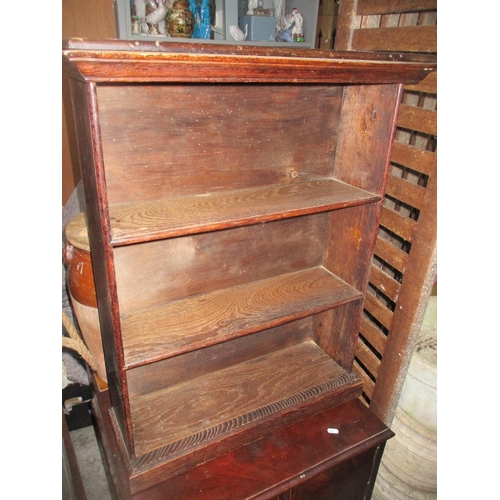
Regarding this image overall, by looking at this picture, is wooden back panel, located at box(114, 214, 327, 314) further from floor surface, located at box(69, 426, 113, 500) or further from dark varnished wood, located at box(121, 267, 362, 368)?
floor surface, located at box(69, 426, 113, 500)

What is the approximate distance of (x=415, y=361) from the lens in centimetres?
154

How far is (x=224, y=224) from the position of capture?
106cm

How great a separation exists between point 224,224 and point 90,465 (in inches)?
68.1

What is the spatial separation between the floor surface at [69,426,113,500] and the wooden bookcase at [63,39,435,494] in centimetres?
83

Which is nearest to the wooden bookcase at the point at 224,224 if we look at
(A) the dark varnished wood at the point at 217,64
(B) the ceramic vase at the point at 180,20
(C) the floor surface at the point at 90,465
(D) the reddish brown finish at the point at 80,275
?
(A) the dark varnished wood at the point at 217,64

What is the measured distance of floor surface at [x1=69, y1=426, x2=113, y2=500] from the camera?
1949 mm

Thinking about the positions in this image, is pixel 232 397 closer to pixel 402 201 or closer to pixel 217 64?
pixel 402 201

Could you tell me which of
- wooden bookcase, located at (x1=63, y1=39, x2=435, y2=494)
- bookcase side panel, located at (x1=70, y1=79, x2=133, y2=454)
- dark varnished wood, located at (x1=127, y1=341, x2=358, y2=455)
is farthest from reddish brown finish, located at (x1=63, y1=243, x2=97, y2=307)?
dark varnished wood, located at (x1=127, y1=341, x2=358, y2=455)

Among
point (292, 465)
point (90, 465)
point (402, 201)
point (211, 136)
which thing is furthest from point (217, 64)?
point (90, 465)

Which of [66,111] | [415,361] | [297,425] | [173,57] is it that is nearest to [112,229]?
[173,57]

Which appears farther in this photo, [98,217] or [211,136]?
[211,136]

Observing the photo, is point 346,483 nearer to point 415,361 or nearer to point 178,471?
point 415,361

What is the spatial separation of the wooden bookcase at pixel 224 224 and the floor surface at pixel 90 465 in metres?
0.83

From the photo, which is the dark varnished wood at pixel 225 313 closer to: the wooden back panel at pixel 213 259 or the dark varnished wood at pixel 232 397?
the wooden back panel at pixel 213 259
